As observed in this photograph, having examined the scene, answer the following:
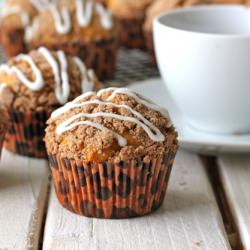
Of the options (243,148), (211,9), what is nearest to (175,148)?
(243,148)

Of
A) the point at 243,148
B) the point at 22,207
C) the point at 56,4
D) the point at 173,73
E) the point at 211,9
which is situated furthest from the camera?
the point at 56,4

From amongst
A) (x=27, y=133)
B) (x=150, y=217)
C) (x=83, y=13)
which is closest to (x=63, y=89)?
(x=27, y=133)

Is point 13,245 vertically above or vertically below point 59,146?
below

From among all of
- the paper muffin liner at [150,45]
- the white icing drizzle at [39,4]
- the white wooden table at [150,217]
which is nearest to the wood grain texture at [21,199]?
the white wooden table at [150,217]

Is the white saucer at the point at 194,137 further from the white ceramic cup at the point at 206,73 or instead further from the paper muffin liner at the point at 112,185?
the paper muffin liner at the point at 112,185

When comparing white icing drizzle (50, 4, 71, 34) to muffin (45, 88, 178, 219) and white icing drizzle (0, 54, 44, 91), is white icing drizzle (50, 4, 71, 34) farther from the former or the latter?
muffin (45, 88, 178, 219)

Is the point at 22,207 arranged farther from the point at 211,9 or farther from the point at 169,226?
the point at 211,9
